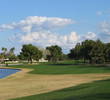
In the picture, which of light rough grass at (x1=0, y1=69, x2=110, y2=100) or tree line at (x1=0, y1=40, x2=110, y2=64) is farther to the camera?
tree line at (x1=0, y1=40, x2=110, y2=64)

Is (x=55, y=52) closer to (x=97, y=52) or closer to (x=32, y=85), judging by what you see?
(x=97, y=52)

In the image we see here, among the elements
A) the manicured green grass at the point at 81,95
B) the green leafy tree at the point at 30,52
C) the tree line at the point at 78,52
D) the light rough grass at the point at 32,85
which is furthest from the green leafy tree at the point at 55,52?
the manicured green grass at the point at 81,95

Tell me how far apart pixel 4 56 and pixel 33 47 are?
82.6ft

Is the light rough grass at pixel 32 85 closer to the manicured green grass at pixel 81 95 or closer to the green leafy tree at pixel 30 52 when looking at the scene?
the manicured green grass at pixel 81 95

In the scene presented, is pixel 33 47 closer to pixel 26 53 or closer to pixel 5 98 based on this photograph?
pixel 26 53

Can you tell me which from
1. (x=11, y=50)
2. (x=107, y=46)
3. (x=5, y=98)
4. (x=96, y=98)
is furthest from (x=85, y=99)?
(x=11, y=50)

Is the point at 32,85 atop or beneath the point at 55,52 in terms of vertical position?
beneath

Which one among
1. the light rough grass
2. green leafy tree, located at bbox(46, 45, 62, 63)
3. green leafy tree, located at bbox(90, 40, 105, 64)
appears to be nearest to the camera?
the light rough grass

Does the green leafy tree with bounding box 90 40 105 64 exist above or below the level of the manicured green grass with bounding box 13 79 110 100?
above

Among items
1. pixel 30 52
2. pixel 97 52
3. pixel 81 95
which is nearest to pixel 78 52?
pixel 30 52

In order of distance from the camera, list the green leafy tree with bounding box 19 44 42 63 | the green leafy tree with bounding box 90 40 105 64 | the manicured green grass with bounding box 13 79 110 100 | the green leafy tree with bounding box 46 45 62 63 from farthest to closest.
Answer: the green leafy tree with bounding box 46 45 62 63, the green leafy tree with bounding box 19 44 42 63, the green leafy tree with bounding box 90 40 105 64, the manicured green grass with bounding box 13 79 110 100

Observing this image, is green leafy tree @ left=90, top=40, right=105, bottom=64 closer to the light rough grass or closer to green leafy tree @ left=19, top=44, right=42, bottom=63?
green leafy tree @ left=19, top=44, right=42, bottom=63

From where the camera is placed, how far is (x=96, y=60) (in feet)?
347

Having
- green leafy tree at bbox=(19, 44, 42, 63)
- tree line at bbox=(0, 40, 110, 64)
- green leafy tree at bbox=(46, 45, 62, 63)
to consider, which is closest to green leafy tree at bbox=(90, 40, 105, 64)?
tree line at bbox=(0, 40, 110, 64)
